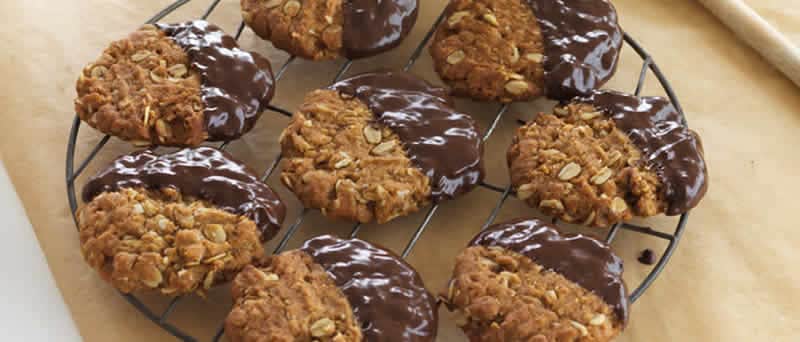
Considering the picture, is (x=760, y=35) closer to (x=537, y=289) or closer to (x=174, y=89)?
(x=537, y=289)

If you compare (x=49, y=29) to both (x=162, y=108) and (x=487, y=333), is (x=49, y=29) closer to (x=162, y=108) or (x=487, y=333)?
(x=162, y=108)

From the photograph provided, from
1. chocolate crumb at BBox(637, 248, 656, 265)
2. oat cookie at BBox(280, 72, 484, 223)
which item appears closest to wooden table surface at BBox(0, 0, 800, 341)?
chocolate crumb at BBox(637, 248, 656, 265)

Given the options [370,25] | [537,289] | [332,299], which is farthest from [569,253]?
[370,25]

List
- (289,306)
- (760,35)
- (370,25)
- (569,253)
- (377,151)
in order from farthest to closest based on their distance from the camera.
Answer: (760,35), (370,25), (377,151), (569,253), (289,306)

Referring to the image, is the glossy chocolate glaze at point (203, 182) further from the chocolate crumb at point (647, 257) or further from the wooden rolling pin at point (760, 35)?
the wooden rolling pin at point (760, 35)

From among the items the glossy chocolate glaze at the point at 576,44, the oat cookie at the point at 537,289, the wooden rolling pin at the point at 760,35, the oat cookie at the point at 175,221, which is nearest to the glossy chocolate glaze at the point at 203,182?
the oat cookie at the point at 175,221

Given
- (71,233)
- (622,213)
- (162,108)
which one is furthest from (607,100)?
(71,233)
